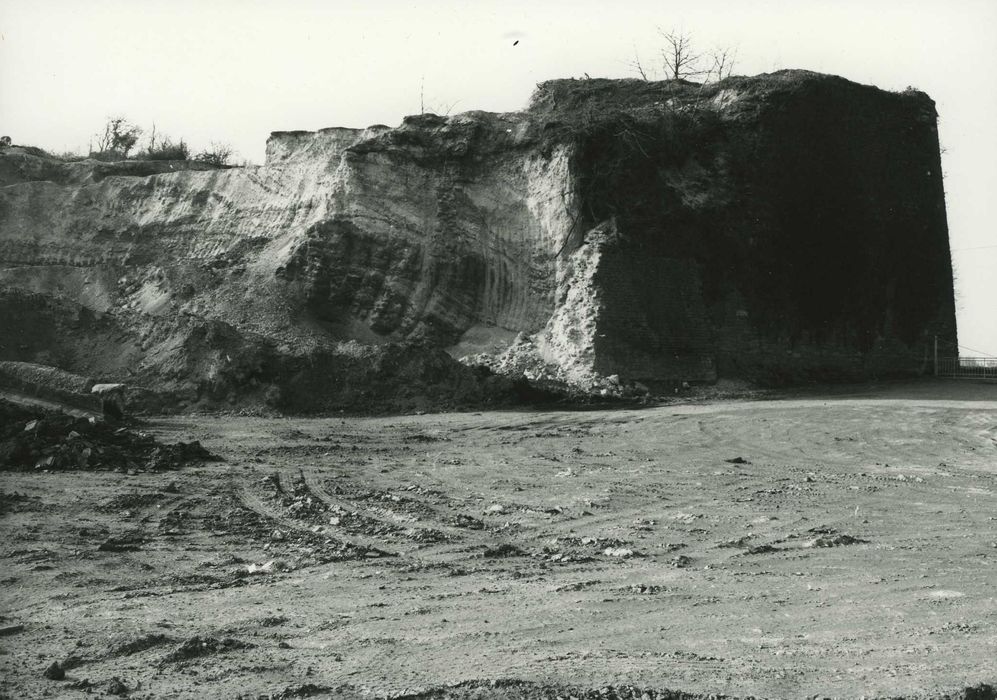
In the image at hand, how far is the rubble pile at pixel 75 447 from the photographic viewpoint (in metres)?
9.82

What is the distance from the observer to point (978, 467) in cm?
1173

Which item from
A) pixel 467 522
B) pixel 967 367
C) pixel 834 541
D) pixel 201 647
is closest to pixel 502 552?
pixel 467 522

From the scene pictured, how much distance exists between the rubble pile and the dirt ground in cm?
41

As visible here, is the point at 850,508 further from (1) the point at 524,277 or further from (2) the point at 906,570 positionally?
(1) the point at 524,277

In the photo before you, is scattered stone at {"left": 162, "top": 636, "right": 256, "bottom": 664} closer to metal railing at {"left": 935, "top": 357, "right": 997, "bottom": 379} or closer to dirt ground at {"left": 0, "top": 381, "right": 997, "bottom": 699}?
dirt ground at {"left": 0, "top": 381, "right": 997, "bottom": 699}

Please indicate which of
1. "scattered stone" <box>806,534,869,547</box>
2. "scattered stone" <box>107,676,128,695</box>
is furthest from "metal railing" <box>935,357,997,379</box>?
"scattered stone" <box>107,676,128,695</box>

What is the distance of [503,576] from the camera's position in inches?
236

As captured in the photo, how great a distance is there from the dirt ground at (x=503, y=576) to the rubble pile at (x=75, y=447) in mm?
409

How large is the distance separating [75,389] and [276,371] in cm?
391

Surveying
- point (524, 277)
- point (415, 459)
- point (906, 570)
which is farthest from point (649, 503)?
point (524, 277)

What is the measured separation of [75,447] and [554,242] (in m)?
13.5

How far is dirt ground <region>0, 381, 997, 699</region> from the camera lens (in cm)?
411

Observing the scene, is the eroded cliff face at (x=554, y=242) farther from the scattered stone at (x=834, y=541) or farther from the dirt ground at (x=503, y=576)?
the scattered stone at (x=834, y=541)

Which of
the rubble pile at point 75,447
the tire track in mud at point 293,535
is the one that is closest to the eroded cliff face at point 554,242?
the rubble pile at point 75,447
